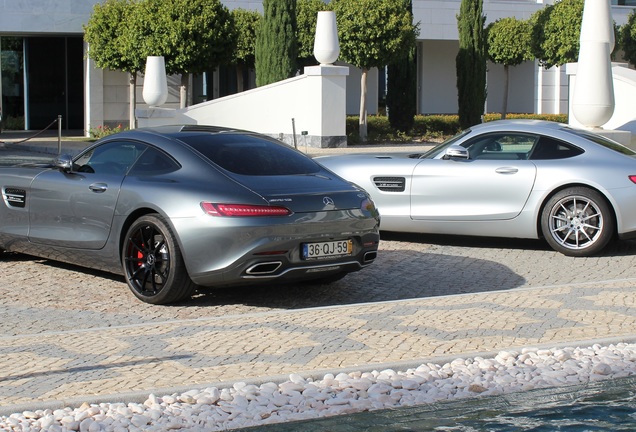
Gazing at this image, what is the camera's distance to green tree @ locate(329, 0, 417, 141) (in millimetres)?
26797

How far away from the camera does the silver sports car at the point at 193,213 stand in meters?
7.64

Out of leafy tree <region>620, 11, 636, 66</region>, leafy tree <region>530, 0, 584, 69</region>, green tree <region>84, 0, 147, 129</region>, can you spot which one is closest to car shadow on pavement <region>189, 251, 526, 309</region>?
green tree <region>84, 0, 147, 129</region>

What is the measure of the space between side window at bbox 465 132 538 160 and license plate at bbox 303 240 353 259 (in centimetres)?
325

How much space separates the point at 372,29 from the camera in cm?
2692

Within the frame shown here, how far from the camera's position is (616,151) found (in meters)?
10.6

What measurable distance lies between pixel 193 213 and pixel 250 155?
96 cm

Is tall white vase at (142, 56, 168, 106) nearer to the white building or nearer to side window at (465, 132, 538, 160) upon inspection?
the white building

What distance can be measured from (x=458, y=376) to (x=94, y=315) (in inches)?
123

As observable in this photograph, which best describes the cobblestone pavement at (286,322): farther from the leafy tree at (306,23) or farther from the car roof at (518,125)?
the leafy tree at (306,23)

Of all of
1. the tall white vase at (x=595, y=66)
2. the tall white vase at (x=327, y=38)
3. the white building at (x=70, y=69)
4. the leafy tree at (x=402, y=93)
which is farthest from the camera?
the white building at (x=70, y=69)

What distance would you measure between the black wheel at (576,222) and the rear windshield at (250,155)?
2.91m

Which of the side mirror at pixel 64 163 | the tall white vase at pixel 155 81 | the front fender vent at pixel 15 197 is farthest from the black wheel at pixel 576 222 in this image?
the tall white vase at pixel 155 81

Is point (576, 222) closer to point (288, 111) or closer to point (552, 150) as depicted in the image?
point (552, 150)

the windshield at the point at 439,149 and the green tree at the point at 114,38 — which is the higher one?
the green tree at the point at 114,38
